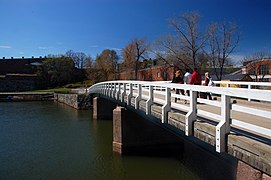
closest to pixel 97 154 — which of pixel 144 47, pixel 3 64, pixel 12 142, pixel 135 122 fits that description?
pixel 135 122

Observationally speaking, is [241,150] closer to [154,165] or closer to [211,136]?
[211,136]

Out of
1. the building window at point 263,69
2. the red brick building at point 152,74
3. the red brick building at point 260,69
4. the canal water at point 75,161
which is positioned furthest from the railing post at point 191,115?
the red brick building at point 152,74

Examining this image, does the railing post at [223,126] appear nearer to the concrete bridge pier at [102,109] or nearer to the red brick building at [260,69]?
the concrete bridge pier at [102,109]

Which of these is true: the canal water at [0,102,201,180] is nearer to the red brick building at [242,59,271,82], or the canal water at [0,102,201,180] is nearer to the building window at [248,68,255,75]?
the red brick building at [242,59,271,82]

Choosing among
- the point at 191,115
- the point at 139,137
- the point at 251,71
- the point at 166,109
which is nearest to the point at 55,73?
the point at 251,71

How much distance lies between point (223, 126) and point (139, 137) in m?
8.70

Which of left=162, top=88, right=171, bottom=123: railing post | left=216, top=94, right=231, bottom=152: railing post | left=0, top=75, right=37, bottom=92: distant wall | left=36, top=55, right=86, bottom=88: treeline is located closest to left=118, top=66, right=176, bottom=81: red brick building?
left=36, top=55, right=86, bottom=88: treeline

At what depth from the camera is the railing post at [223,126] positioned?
4793 mm

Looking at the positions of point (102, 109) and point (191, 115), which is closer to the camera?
point (191, 115)

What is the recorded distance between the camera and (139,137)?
43.4 ft

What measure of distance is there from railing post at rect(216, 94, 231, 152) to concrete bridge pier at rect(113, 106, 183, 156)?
828 cm

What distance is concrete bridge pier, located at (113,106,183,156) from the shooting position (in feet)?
43.0

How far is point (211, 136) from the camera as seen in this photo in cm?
534

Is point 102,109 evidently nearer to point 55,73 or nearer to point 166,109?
point 166,109
